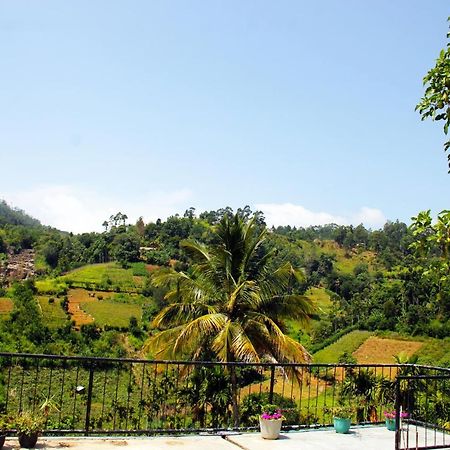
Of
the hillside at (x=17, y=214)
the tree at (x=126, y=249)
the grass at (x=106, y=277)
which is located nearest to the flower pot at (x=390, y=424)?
the grass at (x=106, y=277)

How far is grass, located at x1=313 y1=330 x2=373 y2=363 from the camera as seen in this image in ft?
171

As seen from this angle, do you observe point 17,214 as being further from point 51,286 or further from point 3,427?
point 3,427

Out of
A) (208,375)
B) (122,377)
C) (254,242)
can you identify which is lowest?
(122,377)

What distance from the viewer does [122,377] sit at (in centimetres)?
3684

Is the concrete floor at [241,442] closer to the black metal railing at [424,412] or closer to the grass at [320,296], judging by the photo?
the black metal railing at [424,412]

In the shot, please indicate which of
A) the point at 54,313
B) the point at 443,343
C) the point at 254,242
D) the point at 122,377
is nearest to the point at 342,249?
the point at 443,343

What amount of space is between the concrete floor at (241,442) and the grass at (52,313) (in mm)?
45713

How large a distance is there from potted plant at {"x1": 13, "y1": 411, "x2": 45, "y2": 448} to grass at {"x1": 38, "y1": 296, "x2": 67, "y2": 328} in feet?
152

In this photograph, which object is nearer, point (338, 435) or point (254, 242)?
point (338, 435)

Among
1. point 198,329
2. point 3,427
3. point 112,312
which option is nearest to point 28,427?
point 3,427

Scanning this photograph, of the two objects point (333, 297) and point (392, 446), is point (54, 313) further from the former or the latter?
point (392, 446)

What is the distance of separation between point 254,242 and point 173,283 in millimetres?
Answer: 2493

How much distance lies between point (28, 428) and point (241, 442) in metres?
2.43

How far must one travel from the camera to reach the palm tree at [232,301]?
12281 millimetres
